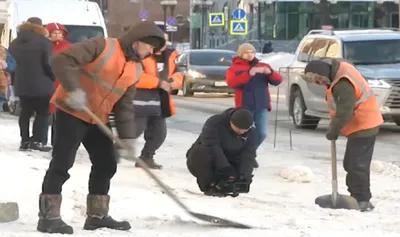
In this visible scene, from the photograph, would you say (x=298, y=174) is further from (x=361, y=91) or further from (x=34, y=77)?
(x=34, y=77)

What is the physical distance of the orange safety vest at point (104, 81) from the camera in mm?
7203

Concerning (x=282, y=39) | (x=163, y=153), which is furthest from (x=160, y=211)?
(x=282, y=39)

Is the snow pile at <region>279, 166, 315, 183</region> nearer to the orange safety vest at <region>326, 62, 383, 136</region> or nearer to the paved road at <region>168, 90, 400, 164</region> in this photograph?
the orange safety vest at <region>326, 62, 383, 136</region>

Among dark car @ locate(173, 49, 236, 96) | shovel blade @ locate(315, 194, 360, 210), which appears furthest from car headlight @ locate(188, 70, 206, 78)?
shovel blade @ locate(315, 194, 360, 210)

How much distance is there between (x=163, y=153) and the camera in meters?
13.8

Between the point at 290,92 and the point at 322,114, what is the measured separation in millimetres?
1691

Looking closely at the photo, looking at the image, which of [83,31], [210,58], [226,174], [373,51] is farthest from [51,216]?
[210,58]

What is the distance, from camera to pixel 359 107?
9297 mm

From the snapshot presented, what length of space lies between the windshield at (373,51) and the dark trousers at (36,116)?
22.5 feet

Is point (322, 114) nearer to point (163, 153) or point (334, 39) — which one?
point (334, 39)

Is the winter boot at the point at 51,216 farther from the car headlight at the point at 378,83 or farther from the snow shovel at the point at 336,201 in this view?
the car headlight at the point at 378,83

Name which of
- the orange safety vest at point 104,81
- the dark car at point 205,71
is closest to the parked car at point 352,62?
the dark car at point 205,71

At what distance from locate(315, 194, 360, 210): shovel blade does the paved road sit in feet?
14.3

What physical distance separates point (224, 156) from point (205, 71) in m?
19.3
